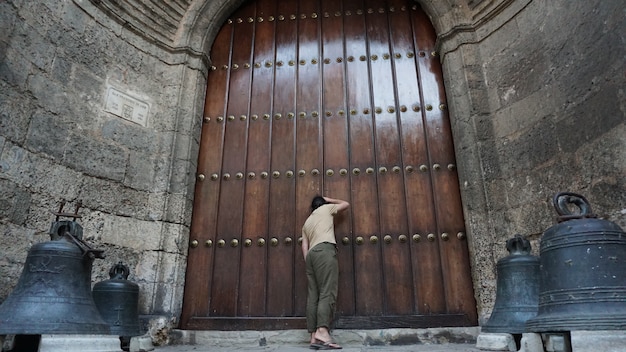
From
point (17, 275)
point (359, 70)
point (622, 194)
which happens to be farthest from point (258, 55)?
point (622, 194)

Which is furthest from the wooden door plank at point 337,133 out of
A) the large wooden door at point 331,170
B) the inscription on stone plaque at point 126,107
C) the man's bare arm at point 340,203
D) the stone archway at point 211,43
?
the inscription on stone plaque at point 126,107

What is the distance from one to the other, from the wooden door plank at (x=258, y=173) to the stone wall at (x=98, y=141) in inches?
16.5

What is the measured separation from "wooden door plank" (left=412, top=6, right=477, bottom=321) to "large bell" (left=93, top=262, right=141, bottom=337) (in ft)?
6.12

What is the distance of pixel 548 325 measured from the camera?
4.87 feet

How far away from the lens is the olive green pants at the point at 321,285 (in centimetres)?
244

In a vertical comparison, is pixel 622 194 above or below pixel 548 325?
above

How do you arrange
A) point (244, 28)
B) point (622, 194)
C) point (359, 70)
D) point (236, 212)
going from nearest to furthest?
point (622, 194), point (236, 212), point (359, 70), point (244, 28)

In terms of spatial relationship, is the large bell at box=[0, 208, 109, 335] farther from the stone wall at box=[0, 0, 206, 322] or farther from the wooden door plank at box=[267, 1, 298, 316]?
the wooden door plank at box=[267, 1, 298, 316]

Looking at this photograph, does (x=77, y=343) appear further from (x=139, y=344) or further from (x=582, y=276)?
(x=582, y=276)

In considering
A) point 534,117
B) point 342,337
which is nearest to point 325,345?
point 342,337

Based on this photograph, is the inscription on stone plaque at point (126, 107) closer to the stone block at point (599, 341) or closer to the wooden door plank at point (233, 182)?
the wooden door plank at point (233, 182)

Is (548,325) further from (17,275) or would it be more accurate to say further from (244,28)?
(244,28)

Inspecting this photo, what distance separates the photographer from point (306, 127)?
3.37 meters

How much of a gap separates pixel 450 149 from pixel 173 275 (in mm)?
2120
